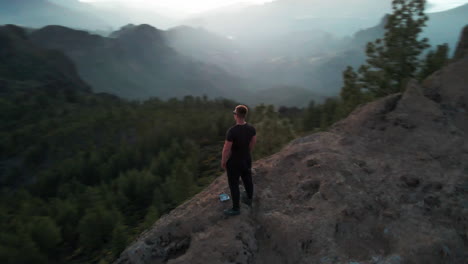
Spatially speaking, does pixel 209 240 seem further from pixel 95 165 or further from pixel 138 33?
pixel 138 33

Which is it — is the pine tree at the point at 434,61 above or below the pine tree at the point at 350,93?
above

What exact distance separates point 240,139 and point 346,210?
1.86 metres

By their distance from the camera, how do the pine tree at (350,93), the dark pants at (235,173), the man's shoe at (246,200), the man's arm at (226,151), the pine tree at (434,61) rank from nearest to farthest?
the man's arm at (226,151) → the dark pants at (235,173) → the man's shoe at (246,200) → the pine tree at (434,61) → the pine tree at (350,93)

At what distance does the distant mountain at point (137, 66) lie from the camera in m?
137

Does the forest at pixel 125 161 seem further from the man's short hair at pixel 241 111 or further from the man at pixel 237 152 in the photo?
the man's short hair at pixel 241 111

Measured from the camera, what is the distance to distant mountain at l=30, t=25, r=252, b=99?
137 meters

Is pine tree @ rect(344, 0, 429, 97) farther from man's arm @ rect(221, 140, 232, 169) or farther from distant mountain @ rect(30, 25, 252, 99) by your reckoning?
distant mountain @ rect(30, 25, 252, 99)

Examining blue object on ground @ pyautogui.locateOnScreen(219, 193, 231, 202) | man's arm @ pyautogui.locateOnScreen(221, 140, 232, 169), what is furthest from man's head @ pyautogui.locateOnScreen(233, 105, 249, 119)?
blue object on ground @ pyautogui.locateOnScreen(219, 193, 231, 202)

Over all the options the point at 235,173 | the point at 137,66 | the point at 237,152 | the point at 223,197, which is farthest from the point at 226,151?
the point at 137,66

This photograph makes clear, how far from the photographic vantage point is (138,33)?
7067 inches

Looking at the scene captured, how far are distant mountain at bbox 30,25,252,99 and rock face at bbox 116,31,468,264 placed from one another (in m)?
133

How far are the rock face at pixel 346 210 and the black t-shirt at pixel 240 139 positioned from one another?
2.95 feet

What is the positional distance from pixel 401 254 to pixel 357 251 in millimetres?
511

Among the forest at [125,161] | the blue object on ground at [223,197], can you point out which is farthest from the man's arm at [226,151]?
the forest at [125,161]
